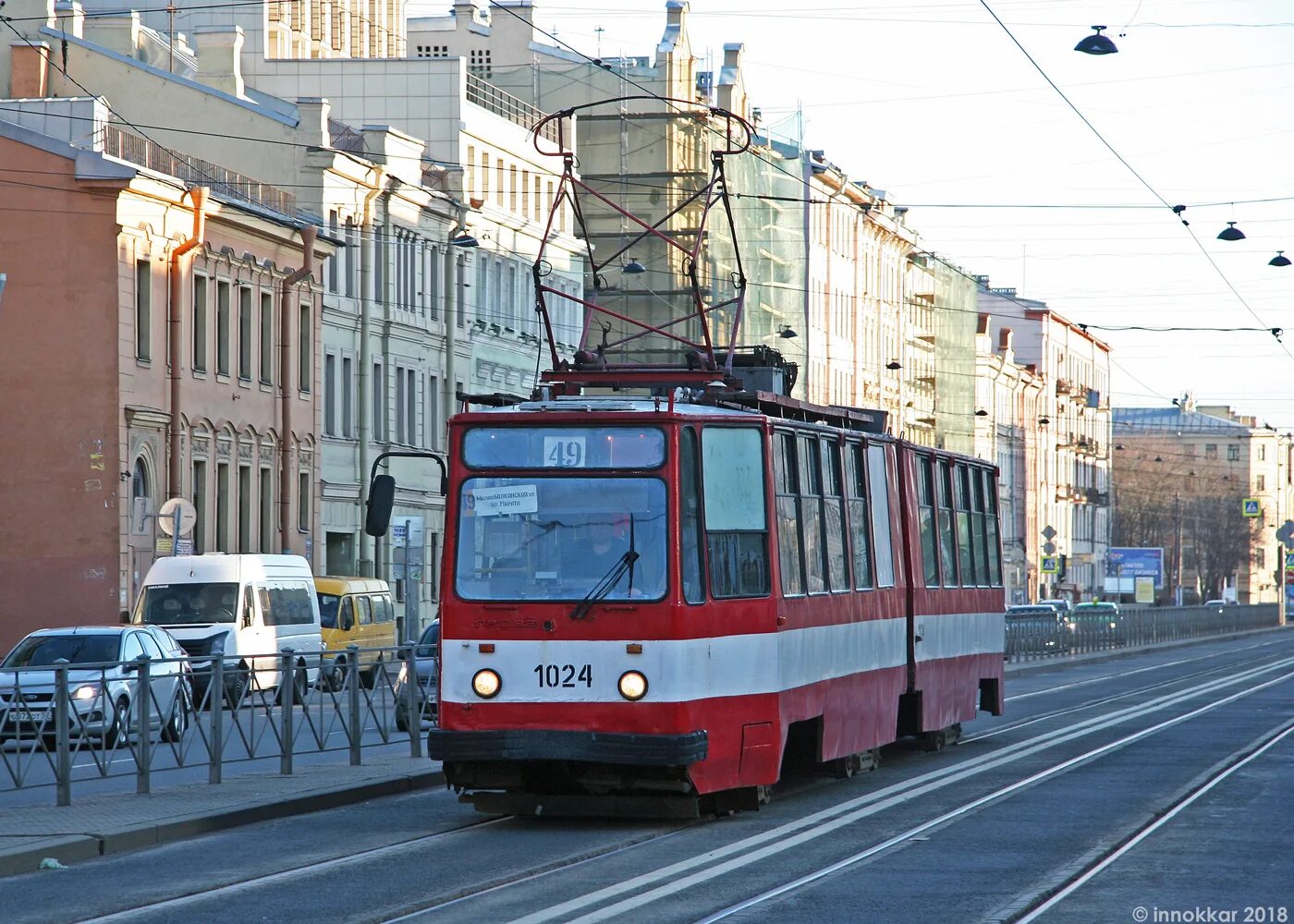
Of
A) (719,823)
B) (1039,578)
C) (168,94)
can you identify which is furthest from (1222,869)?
(1039,578)

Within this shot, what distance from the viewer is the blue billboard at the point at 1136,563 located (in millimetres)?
108475

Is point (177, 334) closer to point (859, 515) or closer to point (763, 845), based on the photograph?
point (859, 515)

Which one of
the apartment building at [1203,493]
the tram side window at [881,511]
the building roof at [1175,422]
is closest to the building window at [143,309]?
the tram side window at [881,511]

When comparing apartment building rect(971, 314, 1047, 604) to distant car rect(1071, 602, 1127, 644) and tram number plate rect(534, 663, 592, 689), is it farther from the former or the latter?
tram number plate rect(534, 663, 592, 689)

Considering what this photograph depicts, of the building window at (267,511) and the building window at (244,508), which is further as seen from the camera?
the building window at (267,511)

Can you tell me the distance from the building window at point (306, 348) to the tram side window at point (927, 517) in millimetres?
29217

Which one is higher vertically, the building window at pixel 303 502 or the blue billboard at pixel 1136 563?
the building window at pixel 303 502

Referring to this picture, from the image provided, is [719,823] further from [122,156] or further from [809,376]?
[809,376]

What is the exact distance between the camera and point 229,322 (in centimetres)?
4566

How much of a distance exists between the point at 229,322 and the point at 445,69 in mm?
14920

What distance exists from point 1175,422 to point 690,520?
492 feet

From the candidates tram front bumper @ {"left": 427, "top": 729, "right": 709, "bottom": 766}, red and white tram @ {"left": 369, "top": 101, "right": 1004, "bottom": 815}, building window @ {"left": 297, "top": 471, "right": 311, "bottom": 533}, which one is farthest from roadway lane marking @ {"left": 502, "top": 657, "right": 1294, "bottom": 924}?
building window @ {"left": 297, "top": 471, "right": 311, "bottom": 533}

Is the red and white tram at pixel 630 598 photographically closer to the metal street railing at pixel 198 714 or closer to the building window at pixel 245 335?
the metal street railing at pixel 198 714

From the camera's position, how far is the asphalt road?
11570mm
